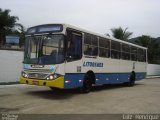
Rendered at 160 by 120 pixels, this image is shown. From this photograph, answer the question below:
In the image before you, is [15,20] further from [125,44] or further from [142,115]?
[142,115]

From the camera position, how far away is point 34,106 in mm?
10383

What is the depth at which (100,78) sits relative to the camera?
1625 centimetres

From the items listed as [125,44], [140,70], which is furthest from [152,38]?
[125,44]

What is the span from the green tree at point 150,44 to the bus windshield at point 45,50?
40.6m

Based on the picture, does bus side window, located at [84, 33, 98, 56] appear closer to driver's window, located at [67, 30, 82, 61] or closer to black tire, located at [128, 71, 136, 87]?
driver's window, located at [67, 30, 82, 61]

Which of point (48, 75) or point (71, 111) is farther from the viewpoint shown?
point (48, 75)

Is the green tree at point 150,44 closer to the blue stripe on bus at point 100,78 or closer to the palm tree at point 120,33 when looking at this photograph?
the palm tree at point 120,33

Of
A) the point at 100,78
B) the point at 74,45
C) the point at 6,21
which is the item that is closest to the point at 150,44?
the point at 6,21

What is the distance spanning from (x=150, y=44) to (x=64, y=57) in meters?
41.7

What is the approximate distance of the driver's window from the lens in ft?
42.2

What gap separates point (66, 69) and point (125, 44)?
866 cm

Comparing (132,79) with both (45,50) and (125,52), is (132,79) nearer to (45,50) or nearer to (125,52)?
(125,52)

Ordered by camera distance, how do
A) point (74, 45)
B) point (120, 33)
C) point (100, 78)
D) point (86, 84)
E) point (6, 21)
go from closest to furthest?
point (74, 45) < point (86, 84) < point (100, 78) < point (6, 21) < point (120, 33)

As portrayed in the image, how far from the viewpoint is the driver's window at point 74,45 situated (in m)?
12.9
